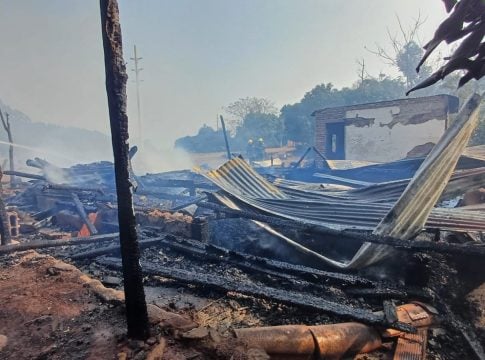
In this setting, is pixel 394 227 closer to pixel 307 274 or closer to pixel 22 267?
pixel 307 274

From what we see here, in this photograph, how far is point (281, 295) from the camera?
310cm

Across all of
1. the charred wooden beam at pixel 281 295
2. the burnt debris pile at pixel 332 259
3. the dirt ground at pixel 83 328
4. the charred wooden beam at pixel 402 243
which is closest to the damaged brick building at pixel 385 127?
the burnt debris pile at pixel 332 259

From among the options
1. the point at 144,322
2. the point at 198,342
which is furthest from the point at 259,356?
the point at 144,322

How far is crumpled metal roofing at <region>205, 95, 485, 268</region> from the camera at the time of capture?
4026 millimetres

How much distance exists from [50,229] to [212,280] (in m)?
6.95

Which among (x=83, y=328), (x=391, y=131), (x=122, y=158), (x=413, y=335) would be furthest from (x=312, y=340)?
(x=391, y=131)

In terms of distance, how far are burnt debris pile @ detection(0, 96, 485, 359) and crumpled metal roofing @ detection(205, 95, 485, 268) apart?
0.02m

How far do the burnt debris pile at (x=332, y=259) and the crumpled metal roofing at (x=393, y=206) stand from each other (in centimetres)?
2

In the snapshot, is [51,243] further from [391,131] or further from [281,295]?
[391,131]

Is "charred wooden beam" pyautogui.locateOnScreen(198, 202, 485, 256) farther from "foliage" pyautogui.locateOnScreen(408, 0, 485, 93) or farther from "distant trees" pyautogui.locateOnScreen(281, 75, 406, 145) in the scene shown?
"distant trees" pyautogui.locateOnScreen(281, 75, 406, 145)

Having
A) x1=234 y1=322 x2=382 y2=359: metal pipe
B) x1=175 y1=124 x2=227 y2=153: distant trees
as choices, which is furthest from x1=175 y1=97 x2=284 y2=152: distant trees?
x1=234 y1=322 x2=382 y2=359: metal pipe

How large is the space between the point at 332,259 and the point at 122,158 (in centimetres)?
392

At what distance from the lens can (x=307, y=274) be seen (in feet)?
12.3

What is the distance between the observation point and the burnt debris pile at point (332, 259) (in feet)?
8.65
